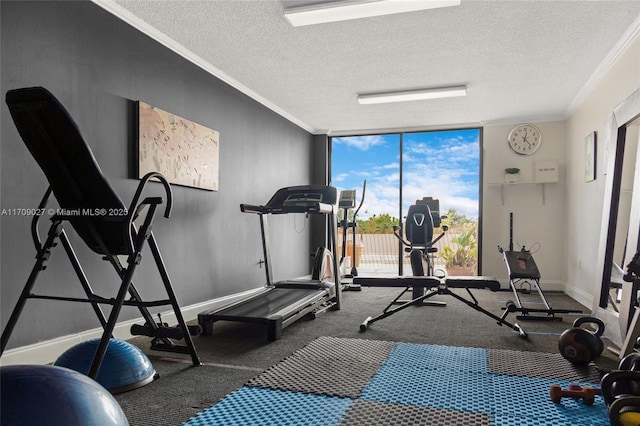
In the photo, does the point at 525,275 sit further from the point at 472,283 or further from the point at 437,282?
the point at 437,282

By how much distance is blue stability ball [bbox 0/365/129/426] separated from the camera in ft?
3.06

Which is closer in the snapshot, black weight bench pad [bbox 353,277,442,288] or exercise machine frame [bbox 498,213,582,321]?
black weight bench pad [bbox 353,277,442,288]

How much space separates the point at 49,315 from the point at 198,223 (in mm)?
1688

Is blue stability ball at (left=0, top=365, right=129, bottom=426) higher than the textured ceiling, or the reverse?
the textured ceiling

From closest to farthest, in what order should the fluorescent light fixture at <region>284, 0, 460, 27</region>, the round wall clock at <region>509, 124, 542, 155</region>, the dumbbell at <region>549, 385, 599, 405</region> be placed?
the dumbbell at <region>549, 385, 599, 405</region>
the fluorescent light fixture at <region>284, 0, 460, 27</region>
the round wall clock at <region>509, 124, 542, 155</region>

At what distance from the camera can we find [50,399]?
3.21ft

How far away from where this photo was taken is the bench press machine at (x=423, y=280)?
3461mm

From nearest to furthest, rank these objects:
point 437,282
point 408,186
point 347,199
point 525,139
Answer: point 437,282 → point 347,199 → point 525,139 → point 408,186

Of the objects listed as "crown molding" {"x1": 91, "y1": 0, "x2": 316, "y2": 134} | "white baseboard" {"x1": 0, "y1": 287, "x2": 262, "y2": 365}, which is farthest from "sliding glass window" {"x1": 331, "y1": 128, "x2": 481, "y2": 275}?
"white baseboard" {"x1": 0, "y1": 287, "x2": 262, "y2": 365}

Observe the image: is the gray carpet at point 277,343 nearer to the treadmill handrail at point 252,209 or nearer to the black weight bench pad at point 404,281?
the black weight bench pad at point 404,281

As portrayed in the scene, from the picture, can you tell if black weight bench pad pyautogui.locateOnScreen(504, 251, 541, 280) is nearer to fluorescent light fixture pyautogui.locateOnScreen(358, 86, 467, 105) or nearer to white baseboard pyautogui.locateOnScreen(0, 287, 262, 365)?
fluorescent light fixture pyautogui.locateOnScreen(358, 86, 467, 105)

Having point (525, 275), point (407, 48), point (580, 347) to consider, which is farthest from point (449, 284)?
point (407, 48)

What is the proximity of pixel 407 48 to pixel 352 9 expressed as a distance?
3.08 ft

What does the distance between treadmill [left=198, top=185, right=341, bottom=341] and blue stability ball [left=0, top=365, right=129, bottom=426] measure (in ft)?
7.08
